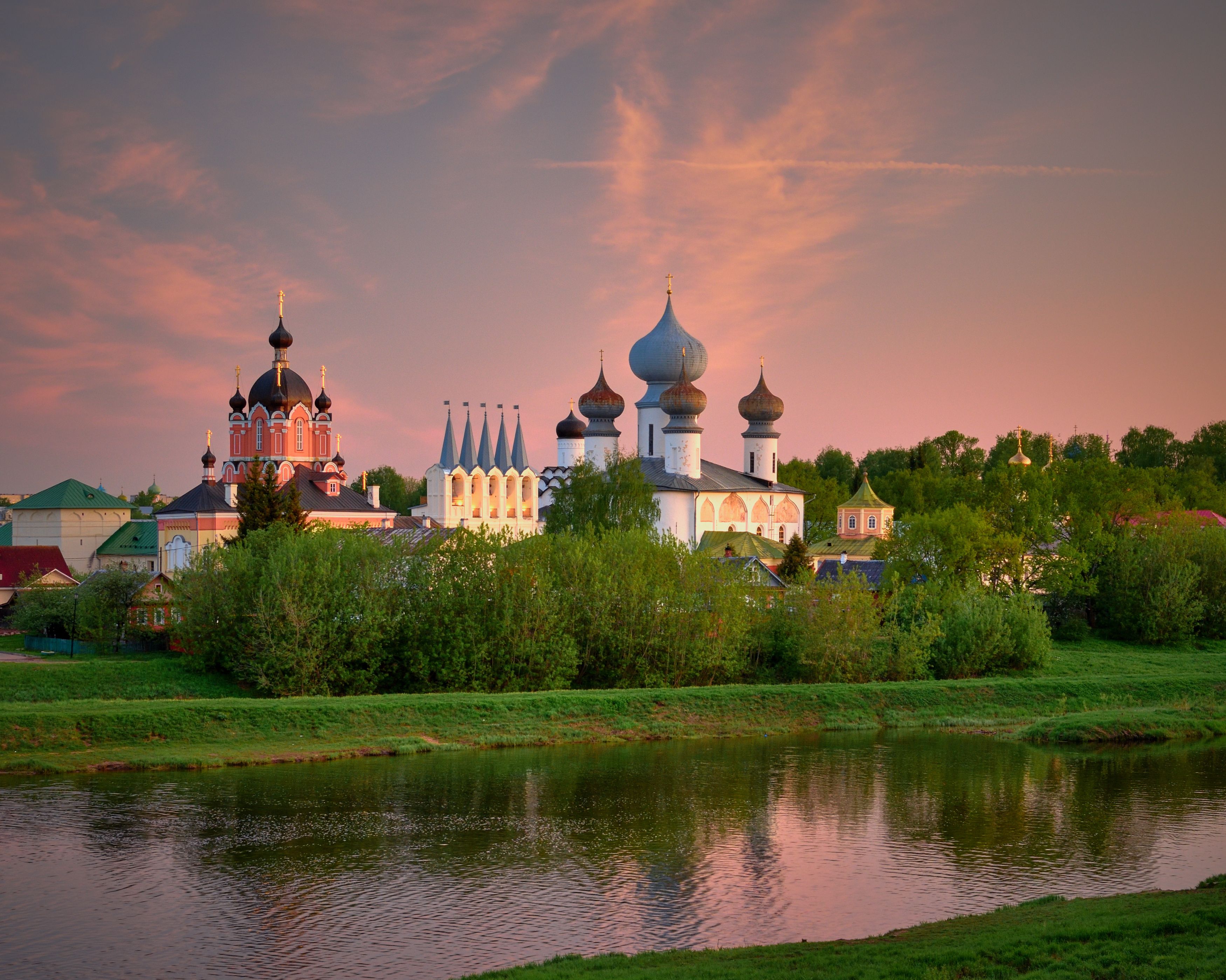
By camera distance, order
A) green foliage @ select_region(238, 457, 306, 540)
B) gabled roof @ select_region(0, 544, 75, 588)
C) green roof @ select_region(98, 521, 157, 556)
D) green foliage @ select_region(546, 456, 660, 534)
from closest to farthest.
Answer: green foliage @ select_region(238, 457, 306, 540), green foliage @ select_region(546, 456, 660, 534), gabled roof @ select_region(0, 544, 75, 588), green roof @ select_region(98, 521, 157, 556)

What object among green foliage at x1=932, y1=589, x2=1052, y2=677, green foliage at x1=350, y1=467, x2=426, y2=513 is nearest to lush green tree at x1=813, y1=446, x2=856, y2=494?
green foliage at x1=350, y1=467, x2=426, y2=513

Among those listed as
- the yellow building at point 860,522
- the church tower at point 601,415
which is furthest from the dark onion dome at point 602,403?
the yellow building at point 860,522

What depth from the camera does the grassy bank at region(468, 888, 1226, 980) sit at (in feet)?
35.9

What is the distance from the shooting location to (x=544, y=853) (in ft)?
59.3

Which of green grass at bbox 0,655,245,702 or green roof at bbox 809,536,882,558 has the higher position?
green roof at bbox 809,536,882,558

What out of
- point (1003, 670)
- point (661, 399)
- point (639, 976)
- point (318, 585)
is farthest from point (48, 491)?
point (639, 976)

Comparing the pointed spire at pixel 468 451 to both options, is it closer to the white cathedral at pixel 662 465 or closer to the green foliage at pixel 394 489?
the white cathedral at pixel 662 465

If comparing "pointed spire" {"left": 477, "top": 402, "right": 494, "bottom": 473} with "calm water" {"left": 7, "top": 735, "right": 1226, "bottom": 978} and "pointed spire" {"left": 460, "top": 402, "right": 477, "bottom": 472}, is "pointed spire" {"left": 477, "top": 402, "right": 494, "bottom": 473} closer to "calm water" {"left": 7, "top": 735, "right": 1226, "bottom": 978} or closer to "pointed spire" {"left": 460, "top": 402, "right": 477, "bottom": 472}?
"pointed spire" {"left": 460, "top": 402, "right": 477, "bottom": 472}

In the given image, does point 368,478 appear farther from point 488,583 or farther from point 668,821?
point 668,821

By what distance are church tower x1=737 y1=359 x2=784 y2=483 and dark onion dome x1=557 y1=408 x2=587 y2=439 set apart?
784 cm

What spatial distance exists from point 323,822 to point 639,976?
932cm

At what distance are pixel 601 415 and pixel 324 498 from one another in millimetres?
13478

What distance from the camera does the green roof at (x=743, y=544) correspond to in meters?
53.6

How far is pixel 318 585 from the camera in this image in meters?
30.9
